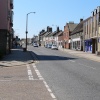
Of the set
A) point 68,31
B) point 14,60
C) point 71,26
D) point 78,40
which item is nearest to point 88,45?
point 78,40

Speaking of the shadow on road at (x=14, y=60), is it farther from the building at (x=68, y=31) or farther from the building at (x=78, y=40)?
the building at (x=68, y=31)

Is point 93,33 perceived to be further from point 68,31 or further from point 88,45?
point 68,31

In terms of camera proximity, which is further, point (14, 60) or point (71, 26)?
point (71, 26)

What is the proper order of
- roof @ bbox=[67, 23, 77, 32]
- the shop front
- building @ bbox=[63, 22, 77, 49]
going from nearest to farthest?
the shop front, building @ bbox=[63, 22, 77, 49], roof @ bbox=[67, 23, 77, 32]

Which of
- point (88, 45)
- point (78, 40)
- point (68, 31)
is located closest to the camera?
point (88, 45)

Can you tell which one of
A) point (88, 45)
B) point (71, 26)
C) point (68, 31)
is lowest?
point (88, 45)

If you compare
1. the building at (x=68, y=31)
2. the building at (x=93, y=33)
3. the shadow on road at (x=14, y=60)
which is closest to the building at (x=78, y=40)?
the building at (x=93, y=33)

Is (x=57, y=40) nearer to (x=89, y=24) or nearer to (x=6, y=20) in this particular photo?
(x=89, y=24)

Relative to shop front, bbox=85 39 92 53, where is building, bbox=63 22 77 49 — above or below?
above

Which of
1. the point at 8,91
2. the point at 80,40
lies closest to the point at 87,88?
the point at 8,91

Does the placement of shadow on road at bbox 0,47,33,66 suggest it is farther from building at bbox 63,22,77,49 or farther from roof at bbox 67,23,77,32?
roof at bbox 67,23,77,32

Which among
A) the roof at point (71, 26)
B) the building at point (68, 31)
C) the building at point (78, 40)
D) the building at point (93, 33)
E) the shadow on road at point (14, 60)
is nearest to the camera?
the shadow on road at point (14, 60)

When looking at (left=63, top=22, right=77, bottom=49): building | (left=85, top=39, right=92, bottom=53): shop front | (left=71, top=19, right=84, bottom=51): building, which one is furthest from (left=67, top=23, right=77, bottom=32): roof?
(left=85, top=39, right=92, bottom=53): shop front

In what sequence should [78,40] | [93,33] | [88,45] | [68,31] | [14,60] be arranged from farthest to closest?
[68,31] → [78,40] → [88,45] → [93,33] → [14,60]
